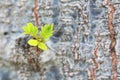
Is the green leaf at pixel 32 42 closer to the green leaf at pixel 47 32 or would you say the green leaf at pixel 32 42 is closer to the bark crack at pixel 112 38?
the green leaf at pixel 47 32

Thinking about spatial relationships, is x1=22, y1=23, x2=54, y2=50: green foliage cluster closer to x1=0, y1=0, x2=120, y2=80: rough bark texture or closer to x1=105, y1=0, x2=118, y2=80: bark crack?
x1=0, y1=0, x2=120, y2=80: rough bark texture

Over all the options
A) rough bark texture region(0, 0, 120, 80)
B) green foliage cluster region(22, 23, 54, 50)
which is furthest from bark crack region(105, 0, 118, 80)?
green foliage cluster region(22, 23, 54, 50)

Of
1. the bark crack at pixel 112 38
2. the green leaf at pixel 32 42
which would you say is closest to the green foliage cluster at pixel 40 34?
the green leaf at pixel 32 42

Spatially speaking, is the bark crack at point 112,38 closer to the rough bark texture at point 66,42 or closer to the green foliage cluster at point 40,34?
the rough bark texture at point 66,42

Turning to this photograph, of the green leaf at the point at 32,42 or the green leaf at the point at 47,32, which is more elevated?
the green leaf at the point at 47,32

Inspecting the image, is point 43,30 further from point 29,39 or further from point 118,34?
point 118,34
